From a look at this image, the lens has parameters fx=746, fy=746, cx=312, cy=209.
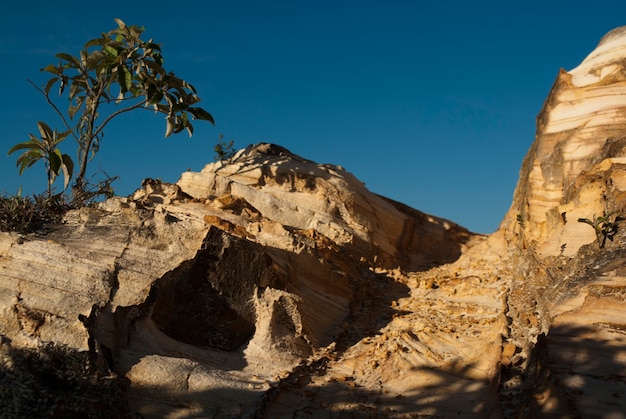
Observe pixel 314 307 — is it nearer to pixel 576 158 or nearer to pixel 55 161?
pixel 55 161

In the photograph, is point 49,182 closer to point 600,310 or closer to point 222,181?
point 222,181

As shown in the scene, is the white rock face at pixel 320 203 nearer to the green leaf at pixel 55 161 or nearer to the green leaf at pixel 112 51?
the green leaf at pixel 55 161

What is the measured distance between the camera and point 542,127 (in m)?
12.3

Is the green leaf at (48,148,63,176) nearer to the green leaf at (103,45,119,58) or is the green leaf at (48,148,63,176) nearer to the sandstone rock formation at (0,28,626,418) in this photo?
the sandstone rock formation at (0,28,626,418)

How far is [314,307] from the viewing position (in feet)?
30.7

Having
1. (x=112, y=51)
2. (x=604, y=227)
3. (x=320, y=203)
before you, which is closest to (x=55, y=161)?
(x=112, y=51)

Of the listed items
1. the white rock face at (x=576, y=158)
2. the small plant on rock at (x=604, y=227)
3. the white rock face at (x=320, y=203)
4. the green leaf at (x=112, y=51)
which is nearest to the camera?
the small plant on rock at (x=604, y=227)

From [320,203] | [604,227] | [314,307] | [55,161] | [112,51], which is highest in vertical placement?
[112,51]

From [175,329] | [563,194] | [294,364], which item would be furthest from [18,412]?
[563,194]

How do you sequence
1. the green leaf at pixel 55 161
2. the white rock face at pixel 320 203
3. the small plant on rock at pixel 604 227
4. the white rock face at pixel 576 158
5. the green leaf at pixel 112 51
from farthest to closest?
the green leaf at pixel 112 51, the white rock face at pixel 320 203, the green leaf at pixel 55 161, the white rock face at pixel 576 158, the small plant on rock at pixel 604 227

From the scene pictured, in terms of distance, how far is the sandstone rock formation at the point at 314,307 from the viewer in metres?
6.37

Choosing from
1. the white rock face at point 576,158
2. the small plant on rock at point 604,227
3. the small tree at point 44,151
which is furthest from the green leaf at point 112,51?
the small plant on rock at point 604,227

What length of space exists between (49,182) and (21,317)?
423cm

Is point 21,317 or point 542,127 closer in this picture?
point 21,317
